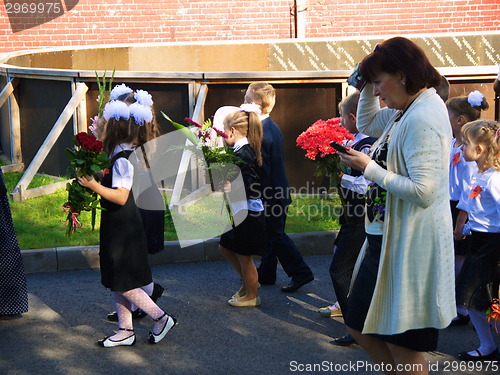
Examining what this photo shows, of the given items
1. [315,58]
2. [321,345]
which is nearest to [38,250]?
[321,345]

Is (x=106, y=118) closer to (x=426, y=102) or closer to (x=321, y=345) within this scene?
(x=321, y=345)

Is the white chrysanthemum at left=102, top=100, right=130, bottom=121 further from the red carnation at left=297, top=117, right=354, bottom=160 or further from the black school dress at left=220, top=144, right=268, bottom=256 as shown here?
the red carnation at left=297, top=117, right=354, bottom=160

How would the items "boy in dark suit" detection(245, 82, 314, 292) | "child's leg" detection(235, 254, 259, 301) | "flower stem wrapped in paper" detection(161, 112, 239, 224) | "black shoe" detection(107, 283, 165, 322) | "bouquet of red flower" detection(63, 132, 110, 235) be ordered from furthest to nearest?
"boy in dark suit" detection(245, 82, 314, 292), "child's leg" detection(235, 254, 259, 301), "black shoe" detection(107, 283, 165, 322), "flower stem wrapped in paper" detection(161, 112, 239, 224), "bouquet of red flower" detection(63, 132, 110, 235)

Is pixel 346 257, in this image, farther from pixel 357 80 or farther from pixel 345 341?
pixel 357 80

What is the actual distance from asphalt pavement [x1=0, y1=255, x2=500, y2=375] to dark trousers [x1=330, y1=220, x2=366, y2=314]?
1.50 feet

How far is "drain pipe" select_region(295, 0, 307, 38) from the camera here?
18281 millimetres

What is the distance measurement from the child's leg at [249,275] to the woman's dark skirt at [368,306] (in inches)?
88.3

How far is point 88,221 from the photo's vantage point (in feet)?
27.7

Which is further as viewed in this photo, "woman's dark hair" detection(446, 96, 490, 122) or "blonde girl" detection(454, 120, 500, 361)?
"woman's dark hair" detection(446, 96, 490, 122)

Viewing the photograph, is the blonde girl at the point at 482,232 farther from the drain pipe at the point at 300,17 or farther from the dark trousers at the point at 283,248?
the drain pipe at the point at 300,17

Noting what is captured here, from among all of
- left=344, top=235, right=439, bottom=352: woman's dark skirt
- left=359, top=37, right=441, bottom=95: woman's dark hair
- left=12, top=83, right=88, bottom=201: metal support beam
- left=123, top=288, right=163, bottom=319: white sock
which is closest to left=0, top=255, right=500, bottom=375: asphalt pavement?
left=123, top=288, right=163, bottom=319: white sock

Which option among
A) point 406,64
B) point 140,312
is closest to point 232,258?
point 140,312

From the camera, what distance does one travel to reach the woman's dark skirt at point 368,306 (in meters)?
3.55

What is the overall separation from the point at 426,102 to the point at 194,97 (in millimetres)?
6201
